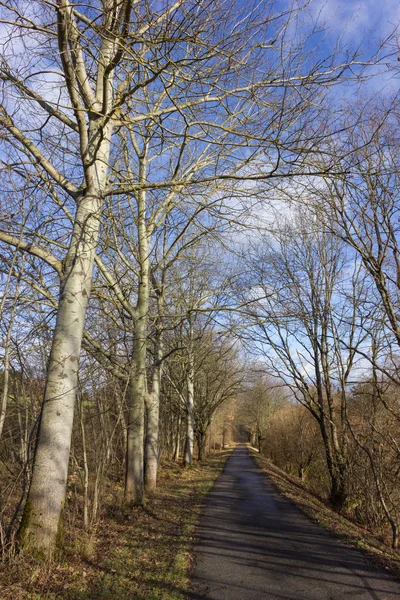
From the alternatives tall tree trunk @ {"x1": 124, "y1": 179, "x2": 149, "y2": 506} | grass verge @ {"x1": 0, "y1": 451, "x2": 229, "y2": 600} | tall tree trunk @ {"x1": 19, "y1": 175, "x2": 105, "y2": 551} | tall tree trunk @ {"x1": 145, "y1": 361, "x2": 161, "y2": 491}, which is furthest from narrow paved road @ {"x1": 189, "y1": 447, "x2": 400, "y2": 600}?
tall tree trunk @ {"x1": 145, "y1": 361, "x2": 161, "y2": 491}

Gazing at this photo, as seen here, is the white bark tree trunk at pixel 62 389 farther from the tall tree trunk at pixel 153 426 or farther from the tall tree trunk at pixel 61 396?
the tall tree trunk at pixel 153 426

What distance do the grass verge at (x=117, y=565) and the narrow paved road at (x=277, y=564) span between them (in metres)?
0.31

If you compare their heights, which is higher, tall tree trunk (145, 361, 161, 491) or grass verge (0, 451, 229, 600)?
tall tree trunk (145, 361, 161, 491)

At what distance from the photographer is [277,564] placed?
543 centimetres

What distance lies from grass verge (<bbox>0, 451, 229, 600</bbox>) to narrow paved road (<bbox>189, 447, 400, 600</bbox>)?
306mm

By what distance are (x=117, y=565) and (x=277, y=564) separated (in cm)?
206

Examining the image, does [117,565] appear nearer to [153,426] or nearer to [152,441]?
[152,441]

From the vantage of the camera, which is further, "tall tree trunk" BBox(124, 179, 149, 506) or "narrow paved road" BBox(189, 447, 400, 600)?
"tall tree trunk" BBox(124, 179, 149, 506)

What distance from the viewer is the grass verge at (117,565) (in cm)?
406

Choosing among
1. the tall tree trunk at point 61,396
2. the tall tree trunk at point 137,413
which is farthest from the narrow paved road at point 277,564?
the tall tree trunk at point 61,396

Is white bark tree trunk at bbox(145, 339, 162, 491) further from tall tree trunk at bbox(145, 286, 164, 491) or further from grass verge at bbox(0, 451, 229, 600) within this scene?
grass verge at bbox(0, 451, 229, 600)

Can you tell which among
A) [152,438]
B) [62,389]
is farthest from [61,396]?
[152,438]

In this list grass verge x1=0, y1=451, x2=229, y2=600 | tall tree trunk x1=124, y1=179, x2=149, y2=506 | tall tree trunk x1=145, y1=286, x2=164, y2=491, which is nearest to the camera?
grass verge x1=0, y1=451, x2=229, y2=600

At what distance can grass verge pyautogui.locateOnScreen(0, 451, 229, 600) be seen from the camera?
4059 millimetres
